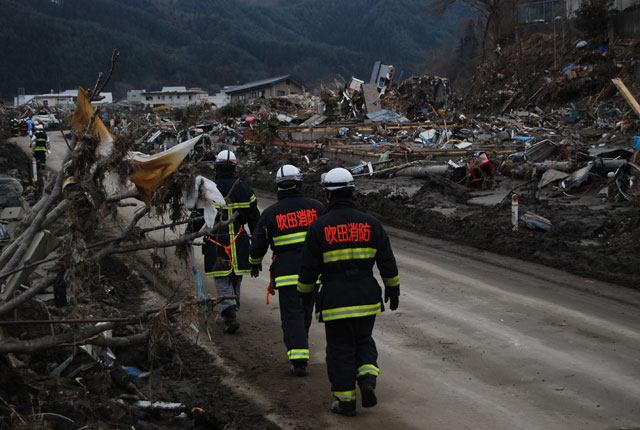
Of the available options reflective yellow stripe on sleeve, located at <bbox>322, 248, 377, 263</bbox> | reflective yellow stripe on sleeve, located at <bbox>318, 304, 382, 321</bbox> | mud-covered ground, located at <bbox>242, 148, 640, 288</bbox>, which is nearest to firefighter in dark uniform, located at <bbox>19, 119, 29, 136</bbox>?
mud-covered ground, located at <bbox>242, 148, 640, 288</bbox>

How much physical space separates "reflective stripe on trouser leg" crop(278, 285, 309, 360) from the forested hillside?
11302 centimetres

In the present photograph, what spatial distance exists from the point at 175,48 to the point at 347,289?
598 ft

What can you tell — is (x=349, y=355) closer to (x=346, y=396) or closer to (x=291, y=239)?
(x=346, y=396)

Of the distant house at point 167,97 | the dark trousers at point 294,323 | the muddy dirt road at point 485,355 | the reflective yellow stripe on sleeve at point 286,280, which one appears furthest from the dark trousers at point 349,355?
the distant house at point 167,97

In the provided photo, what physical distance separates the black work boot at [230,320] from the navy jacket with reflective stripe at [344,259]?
8.60 feet

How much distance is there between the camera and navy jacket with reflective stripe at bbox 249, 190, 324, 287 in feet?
23.3

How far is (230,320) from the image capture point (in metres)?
8.31

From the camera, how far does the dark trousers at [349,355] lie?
226 inches

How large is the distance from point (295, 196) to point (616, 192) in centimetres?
1018

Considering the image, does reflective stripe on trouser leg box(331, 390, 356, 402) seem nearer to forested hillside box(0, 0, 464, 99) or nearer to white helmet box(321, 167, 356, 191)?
white helmet box(321, 167, 356, 191)

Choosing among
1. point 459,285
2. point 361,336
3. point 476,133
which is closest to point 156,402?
point 361,336

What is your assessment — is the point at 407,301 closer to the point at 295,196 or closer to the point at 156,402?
the point at 295,196

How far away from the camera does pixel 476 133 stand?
28.6m

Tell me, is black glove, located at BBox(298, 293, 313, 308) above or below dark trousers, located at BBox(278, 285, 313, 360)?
above
